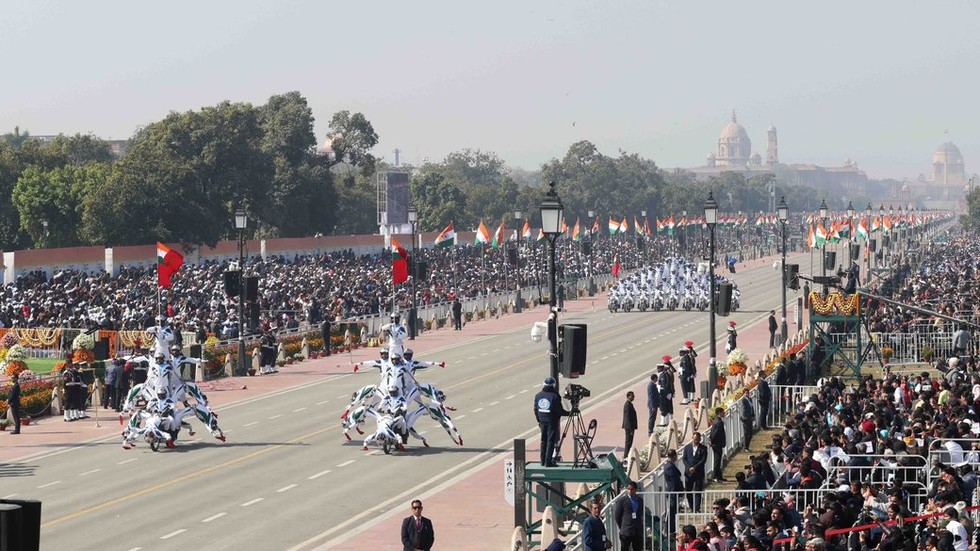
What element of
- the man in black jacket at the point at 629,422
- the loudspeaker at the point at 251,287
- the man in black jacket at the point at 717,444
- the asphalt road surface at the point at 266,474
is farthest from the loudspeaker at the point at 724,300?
the loudspeaker at the point at 251,287

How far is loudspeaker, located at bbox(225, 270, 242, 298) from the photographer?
1986 inches

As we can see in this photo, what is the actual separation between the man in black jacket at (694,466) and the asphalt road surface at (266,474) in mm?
5194

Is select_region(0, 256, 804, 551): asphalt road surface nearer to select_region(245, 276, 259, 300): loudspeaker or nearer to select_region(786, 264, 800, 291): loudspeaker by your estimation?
select_region(245, 276, 259, 300): loudspeaker

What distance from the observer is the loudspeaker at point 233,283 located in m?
50.4

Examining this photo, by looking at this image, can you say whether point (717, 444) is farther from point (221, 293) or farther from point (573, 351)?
point (221, 293)

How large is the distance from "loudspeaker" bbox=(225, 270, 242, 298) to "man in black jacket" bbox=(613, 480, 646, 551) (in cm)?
3140

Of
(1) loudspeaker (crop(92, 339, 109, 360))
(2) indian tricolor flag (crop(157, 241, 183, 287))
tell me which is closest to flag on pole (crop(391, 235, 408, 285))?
(2) indian tricolor flag (crop(157, 241, 183, 287))

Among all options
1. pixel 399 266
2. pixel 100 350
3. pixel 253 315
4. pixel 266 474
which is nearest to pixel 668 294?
pixel 399 266

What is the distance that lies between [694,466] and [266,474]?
10.3 metres

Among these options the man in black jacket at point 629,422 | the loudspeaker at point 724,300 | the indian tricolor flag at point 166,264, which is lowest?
the man in black jacket at point 629,422

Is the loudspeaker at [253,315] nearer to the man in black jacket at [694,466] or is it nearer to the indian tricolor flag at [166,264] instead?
the indian tricolor flag at [166,264]

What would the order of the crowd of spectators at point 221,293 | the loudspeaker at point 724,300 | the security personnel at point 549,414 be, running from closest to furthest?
the security personnel at point 549,414
the loudspeaker at point 724,300
the crowd of spectators at point 221,293

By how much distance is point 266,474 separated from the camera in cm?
3167

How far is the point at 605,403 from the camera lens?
43.4 meters
